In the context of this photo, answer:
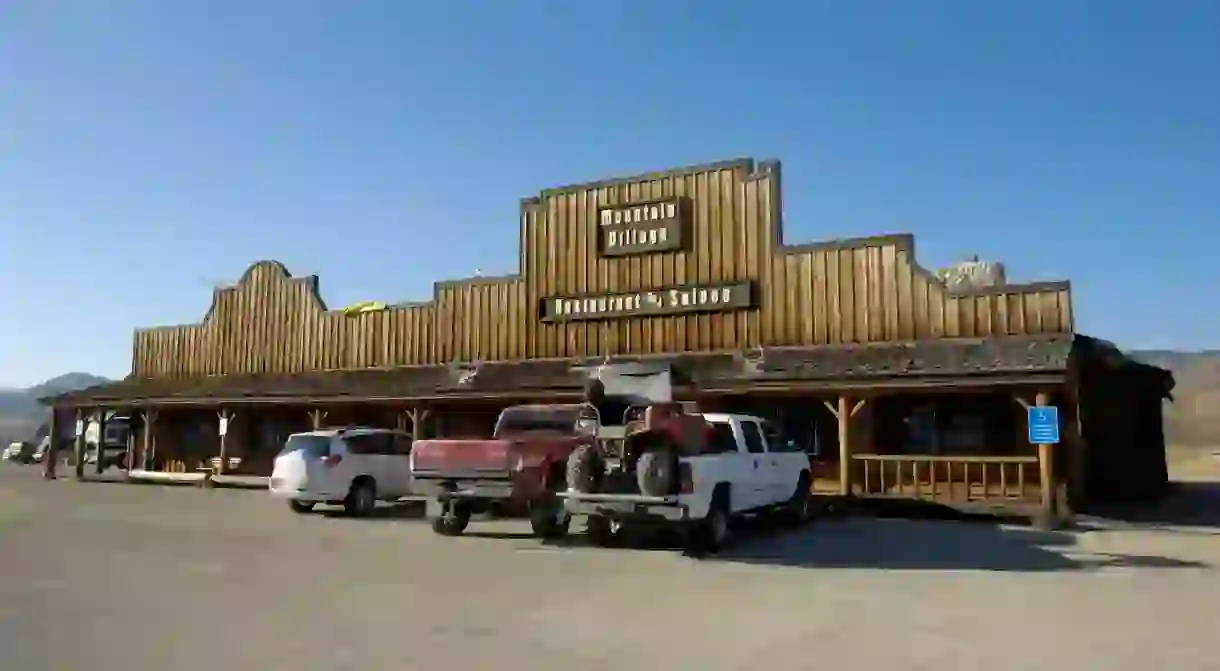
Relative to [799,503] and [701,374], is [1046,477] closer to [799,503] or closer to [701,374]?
[799,503]

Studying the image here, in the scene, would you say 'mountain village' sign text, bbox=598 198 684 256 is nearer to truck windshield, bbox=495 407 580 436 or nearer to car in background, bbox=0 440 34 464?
truck windshield, bbox=495 407 580 436

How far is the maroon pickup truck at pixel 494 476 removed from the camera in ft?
43.0

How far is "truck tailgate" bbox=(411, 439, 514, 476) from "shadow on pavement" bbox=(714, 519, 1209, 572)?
3.42 m

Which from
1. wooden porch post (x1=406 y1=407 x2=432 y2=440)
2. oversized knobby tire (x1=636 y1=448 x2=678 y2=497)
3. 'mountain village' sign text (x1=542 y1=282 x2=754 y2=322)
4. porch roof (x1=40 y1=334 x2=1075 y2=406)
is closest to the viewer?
oversized knobby tire (x1=636 y1=448 x2=678 y2=497)

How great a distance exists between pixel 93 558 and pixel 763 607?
8332 millimetres

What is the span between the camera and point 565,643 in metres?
6.71

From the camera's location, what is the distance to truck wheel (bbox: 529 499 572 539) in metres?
13.4

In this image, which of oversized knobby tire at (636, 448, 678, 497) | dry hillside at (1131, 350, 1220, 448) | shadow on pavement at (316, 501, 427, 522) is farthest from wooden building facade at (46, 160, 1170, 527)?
dry hillside at (1131, 350, 1220, 448)

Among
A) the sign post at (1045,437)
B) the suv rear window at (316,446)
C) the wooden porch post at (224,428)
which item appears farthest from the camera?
the wooden porch post at (224,428)

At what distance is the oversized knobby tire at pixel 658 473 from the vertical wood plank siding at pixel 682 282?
32.8 feet

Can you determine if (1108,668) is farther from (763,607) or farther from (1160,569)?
(1160,569)

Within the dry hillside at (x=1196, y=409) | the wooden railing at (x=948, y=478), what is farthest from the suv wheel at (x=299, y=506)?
the dry hillside at (x=1196, y=409)

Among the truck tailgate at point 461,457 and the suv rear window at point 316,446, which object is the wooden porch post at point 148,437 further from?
the truck tailgate at point 461,457

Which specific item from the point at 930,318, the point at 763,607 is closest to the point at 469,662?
the point at 763,607
